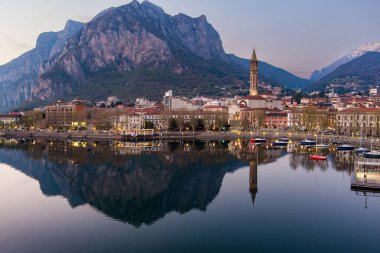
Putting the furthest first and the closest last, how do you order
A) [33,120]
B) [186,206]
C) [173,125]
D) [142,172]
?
[33,120] < [173,125] < [142,172] < [186,206]

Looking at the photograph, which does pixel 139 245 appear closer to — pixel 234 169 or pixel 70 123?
pixel 234 169

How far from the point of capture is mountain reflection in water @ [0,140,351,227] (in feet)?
102

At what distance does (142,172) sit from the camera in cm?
4441

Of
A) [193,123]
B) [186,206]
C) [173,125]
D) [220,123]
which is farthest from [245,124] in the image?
[186,206]

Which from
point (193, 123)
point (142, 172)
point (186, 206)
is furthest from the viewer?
point (193, 123)

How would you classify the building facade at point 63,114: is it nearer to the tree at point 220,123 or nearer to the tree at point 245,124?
the tree at point 220,123

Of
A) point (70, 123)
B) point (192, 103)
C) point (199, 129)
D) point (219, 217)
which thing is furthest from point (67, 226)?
point (192, 103)

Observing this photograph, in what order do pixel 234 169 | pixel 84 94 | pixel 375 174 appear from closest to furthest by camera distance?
pixel 375 174 < pixel 234 169 < pixel 84 94

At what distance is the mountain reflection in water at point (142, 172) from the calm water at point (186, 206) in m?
0.10

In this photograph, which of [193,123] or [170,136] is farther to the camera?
[193,123]

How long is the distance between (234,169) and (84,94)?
5748 inches

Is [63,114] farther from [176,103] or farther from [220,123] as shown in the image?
[220,123]

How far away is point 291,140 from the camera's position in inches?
3029

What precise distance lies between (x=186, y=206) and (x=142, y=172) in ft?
49.6
